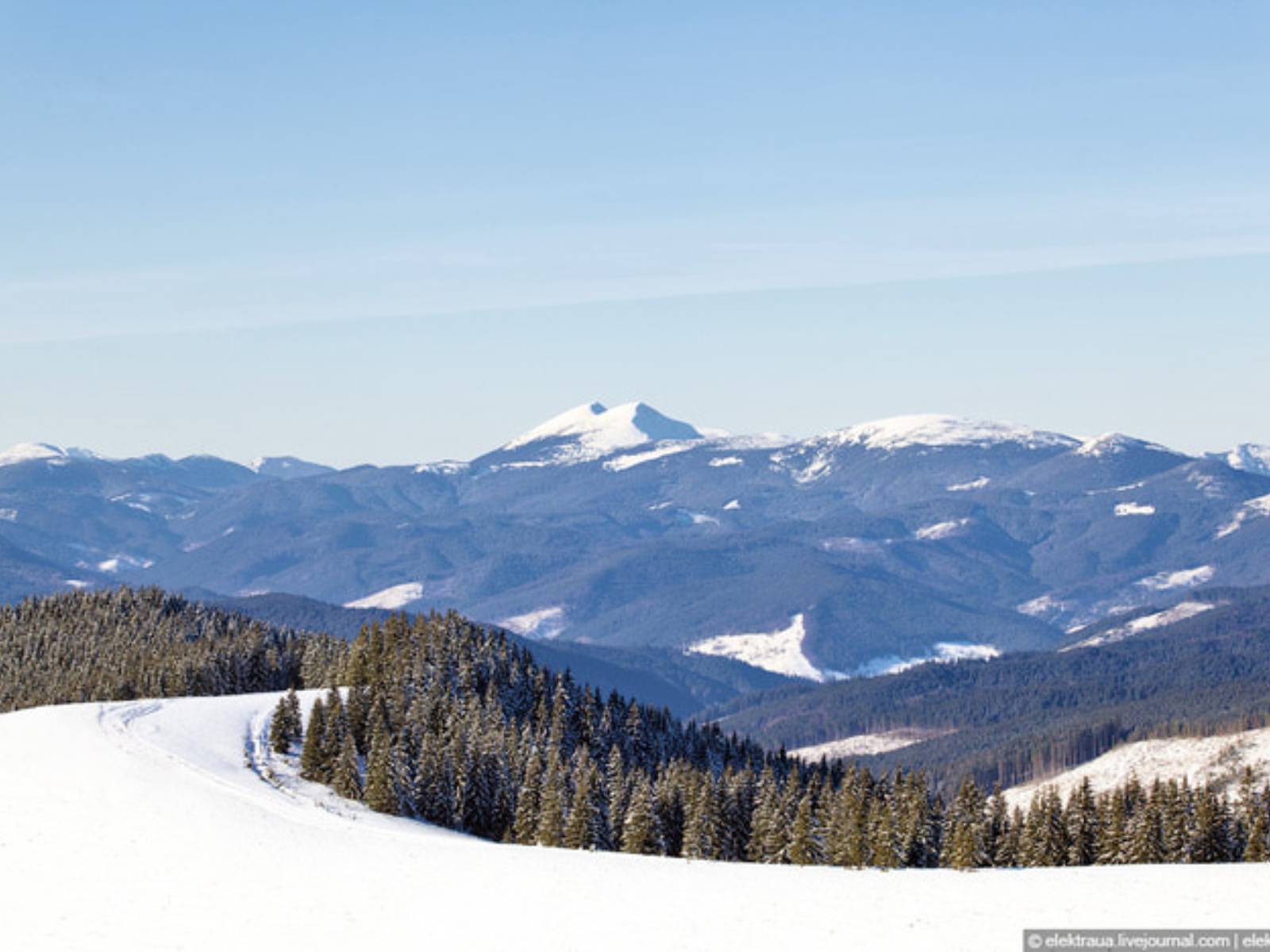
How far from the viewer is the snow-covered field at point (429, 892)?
211 ft

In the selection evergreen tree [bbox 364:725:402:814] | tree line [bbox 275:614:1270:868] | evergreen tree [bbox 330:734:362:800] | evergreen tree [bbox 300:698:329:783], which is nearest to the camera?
evergreen tree [bbox 364:725:402:814]

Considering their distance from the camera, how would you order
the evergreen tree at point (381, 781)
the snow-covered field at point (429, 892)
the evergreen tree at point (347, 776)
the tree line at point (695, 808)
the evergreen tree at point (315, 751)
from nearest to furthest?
the snow-covered field at point (429, 892), the evergreen tree at point (381, 781), the evergreen tree at point (347, 776), the tree line at point (695, 808), the evergreen tree at point (315, 751)

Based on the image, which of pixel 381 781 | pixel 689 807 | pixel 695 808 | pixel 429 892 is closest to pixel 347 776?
pixel 381 781

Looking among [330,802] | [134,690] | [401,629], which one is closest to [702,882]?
[330,802]

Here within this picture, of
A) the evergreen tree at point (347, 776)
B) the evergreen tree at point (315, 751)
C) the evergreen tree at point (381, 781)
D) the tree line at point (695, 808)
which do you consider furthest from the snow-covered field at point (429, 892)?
the evergreen tree at point (315, 751)

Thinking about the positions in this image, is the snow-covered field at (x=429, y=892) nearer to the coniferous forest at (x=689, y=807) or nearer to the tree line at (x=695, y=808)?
the tree line at (x=695, y=808)

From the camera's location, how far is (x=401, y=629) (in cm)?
18912

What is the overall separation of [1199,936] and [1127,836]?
6906 centimetres

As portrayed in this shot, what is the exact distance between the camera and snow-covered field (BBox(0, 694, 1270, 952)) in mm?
64250

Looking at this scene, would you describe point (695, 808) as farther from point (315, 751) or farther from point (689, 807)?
point (315, 751)

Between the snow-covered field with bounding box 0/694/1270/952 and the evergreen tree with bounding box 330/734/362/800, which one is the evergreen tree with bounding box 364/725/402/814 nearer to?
the evergreen tree with bounding box 330/734/362/800

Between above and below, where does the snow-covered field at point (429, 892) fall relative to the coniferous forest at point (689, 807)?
below

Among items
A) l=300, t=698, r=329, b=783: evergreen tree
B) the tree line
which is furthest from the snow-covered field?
l=300, t=698, r=329, b=783: evergreen tree

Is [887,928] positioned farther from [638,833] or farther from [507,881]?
[638,833]
